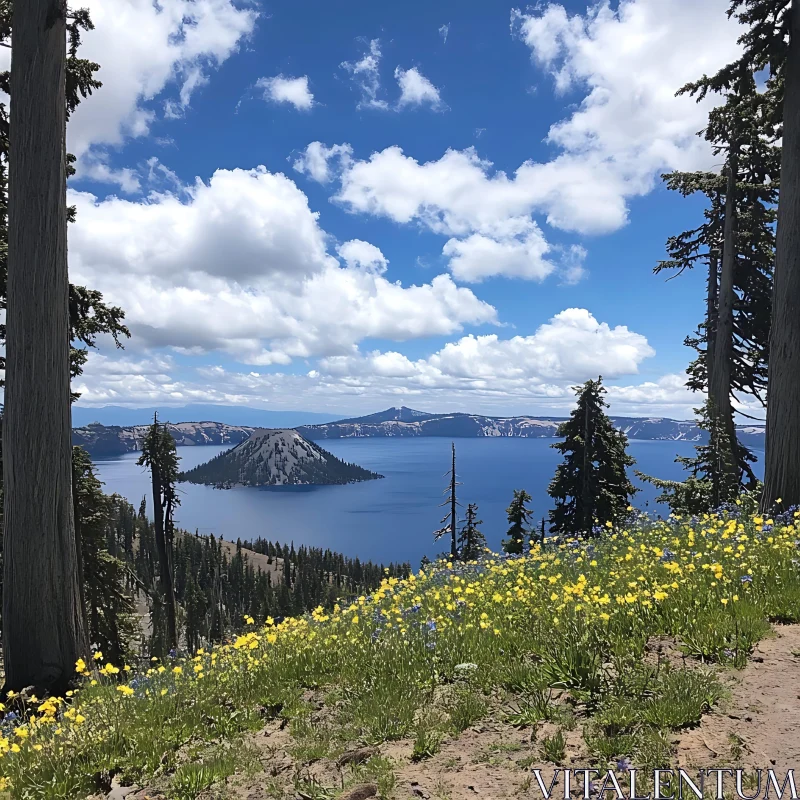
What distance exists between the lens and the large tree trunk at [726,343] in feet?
59.6

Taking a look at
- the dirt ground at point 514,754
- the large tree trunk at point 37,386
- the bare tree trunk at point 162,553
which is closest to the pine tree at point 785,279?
the dirt ground at point 514,754

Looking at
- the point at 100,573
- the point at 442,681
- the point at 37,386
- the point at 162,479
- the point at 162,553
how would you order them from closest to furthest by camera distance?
the point at 442,681 < the point at 37,386 < the point at 100,573 < the point at 162,553 < the point at 162,479

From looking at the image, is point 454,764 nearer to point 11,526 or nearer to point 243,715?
point 243,715

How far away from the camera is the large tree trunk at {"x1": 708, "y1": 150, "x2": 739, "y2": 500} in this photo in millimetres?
18156

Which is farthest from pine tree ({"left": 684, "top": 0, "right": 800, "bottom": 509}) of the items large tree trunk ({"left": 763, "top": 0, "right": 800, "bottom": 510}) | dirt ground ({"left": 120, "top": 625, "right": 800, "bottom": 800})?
dirt ground ({"left": 120, "top": 625, "right": 800, "bottom": 800})

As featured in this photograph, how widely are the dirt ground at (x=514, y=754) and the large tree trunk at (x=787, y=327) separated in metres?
6.89

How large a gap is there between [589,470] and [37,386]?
24.1 metres

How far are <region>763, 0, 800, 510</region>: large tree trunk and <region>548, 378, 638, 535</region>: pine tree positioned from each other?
16.2 metres

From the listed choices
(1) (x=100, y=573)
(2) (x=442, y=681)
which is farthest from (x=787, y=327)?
(1) (x=100, y=573)

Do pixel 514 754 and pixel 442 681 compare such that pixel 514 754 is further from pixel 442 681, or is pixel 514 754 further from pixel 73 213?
pixel 73 213

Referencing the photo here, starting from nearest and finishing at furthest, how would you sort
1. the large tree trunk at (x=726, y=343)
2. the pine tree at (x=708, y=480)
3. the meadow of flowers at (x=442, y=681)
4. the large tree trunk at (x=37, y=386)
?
the meadow of flowers at (x=442, y=681)
the large tree trunk at (x=37, y=386)
the pine tree at (x=708, y=480)
the large tree trunk at (x=726, y=343)

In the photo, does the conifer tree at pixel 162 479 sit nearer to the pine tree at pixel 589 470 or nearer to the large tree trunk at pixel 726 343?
the pine tree at pixel 589 470

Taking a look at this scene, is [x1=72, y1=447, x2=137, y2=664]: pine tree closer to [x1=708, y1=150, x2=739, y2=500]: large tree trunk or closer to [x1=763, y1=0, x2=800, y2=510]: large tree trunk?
[x1=763, y1=0, x2=800, y2=510]: large tree trunk

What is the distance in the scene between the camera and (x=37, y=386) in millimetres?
6609
